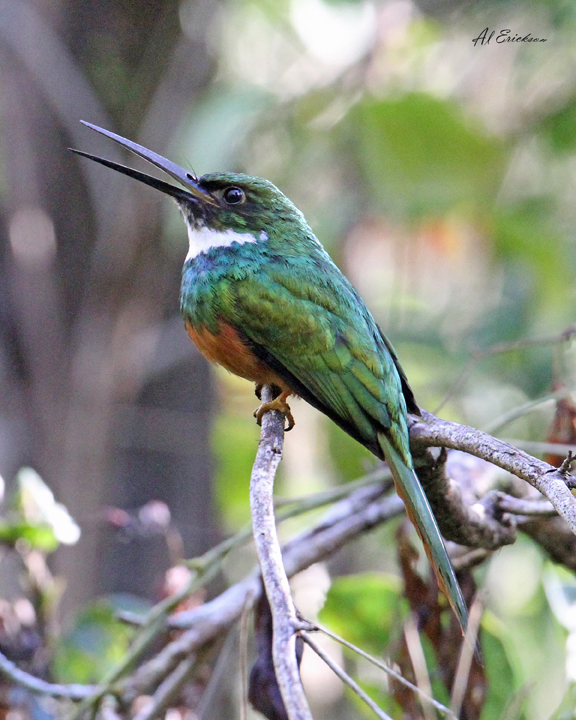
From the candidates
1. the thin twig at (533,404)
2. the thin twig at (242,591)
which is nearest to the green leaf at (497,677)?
the thin twig at (242,591)

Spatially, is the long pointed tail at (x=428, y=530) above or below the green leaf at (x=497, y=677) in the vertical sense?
above

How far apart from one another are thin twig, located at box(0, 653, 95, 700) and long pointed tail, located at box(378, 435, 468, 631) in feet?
2.82

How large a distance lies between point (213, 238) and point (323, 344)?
52 cm

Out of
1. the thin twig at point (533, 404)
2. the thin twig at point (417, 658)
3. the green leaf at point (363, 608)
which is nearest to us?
the thin twig at point (417, 658)

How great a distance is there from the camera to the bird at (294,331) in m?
1.84

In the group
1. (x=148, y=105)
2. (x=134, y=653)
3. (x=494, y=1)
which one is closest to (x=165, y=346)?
(x=148, y=105)

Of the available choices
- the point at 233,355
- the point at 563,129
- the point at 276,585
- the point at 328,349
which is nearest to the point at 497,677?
the point at 328,349

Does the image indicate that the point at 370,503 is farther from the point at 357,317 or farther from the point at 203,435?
the point at 203,435

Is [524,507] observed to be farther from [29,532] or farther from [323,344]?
[29,532]

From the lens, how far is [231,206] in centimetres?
229

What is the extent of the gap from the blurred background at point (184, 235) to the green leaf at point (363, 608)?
1045 millimetres

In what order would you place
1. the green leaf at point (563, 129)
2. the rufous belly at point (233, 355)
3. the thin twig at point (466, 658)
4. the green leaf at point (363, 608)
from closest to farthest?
the thin twig at point (466, 658) < the rufous belly at point (233, 355) < the green leaf at point (363, 608) < the green leaf at point (563, 129)

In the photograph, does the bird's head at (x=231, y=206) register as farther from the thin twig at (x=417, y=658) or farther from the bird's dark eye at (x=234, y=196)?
the thin twig at (x=417, y=658)

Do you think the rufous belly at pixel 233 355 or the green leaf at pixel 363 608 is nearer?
the rufous belly at pixel 233 355
